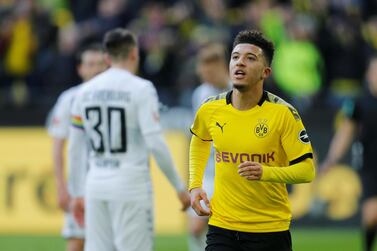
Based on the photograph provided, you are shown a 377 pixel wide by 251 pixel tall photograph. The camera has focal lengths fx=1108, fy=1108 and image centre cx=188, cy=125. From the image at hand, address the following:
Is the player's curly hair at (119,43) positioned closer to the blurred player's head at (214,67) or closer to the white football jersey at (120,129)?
the white football jersey at (120,129)

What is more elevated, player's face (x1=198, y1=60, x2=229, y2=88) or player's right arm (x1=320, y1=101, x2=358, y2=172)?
player's face (x1=198, y1=60, x2=229, y2=88)

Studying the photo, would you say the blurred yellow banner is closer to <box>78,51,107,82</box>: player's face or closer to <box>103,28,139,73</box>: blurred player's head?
<box>78,51,107,82</box>: player's face

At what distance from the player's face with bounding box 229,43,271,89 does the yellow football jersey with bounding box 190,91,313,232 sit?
0.19m

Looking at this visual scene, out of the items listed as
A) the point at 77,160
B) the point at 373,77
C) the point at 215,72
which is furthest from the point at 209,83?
the point at 77,160

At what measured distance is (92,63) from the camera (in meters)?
10.6

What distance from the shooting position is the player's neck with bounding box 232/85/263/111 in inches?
304

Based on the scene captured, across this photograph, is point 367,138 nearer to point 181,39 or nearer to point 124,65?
point 124,65

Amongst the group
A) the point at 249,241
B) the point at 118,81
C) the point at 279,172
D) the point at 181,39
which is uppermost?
the point at 181,39

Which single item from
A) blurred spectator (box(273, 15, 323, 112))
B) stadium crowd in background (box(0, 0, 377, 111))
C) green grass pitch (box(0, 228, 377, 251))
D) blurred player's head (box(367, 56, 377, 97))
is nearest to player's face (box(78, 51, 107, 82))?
blurred player's head (box(367, 56, 377, 97))

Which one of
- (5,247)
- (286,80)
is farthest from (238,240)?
(286,80)

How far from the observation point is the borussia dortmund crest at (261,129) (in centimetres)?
762

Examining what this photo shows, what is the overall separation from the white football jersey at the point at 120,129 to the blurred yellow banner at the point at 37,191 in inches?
305

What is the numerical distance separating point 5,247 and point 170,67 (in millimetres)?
4934

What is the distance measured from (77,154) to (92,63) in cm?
125
